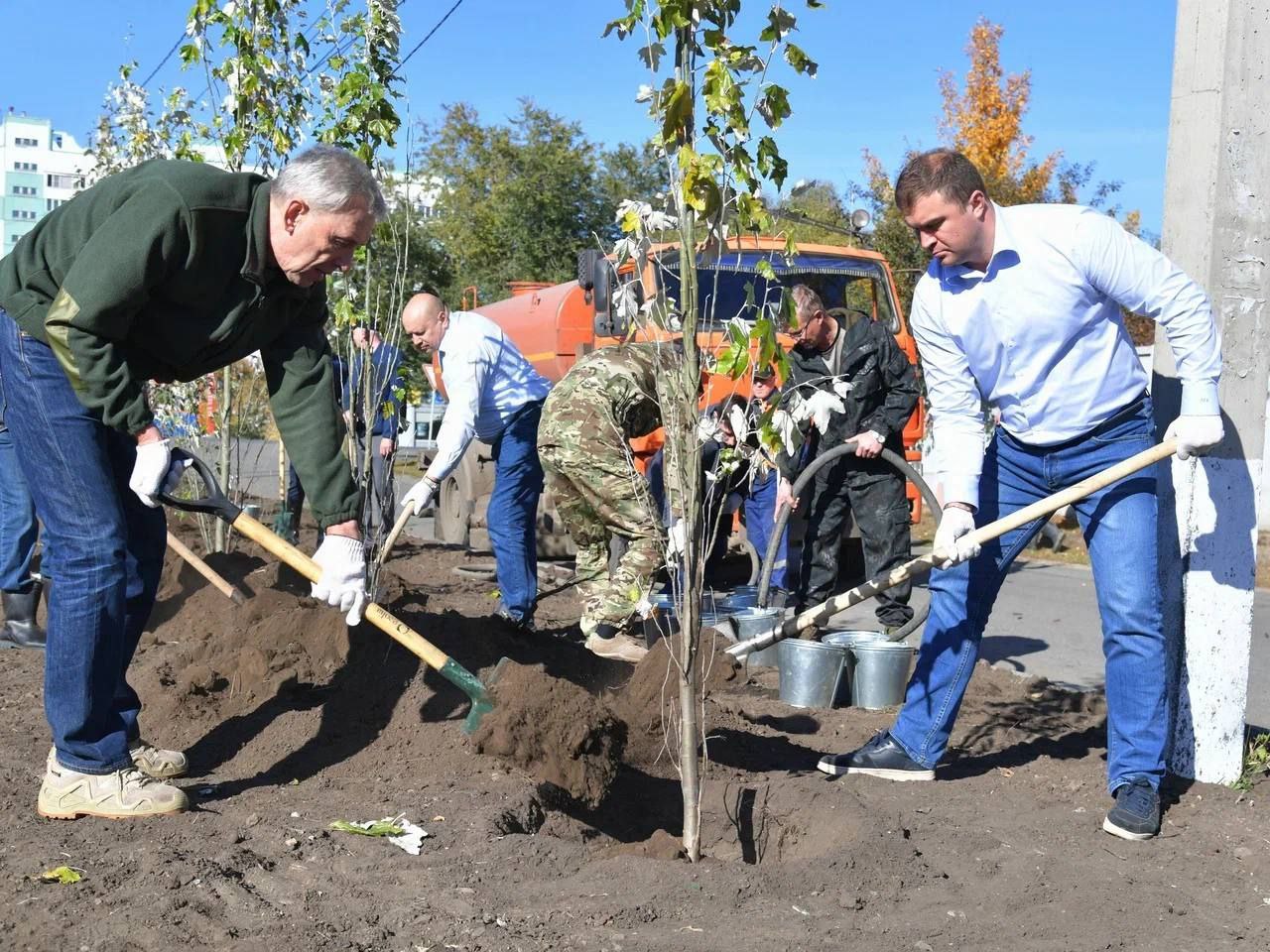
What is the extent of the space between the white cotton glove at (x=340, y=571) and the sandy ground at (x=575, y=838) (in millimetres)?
590

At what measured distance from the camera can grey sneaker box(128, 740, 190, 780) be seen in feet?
13.1

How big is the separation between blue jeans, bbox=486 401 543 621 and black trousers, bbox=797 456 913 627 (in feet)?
6.14

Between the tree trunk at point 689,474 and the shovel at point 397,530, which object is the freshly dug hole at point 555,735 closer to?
the tree trunk at point 689,474

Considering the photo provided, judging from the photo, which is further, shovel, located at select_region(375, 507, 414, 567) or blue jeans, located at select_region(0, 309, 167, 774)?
shovel, located at select_region(375, 507, 414, 567)

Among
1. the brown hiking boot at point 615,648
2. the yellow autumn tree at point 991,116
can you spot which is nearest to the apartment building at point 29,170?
the yellow autumn tree at point 991,116

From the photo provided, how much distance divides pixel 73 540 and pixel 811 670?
3033mm

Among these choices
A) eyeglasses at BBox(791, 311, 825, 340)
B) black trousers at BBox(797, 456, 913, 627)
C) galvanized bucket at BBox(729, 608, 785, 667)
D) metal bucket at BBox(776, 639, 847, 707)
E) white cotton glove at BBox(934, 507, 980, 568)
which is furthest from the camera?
black trousers at BBox(797, 456, 913, 627)

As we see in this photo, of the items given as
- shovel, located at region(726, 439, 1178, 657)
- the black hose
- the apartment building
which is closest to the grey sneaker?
shovel, located at region(726, 439, 1178, 657)

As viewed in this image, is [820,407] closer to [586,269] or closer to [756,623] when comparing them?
[756,623]

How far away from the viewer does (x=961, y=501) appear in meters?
4.03

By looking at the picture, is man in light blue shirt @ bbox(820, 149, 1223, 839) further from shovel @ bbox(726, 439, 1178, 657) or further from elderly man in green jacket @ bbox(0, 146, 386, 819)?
elderly man in green jacket @ bbox(0, 146, 386, 819)

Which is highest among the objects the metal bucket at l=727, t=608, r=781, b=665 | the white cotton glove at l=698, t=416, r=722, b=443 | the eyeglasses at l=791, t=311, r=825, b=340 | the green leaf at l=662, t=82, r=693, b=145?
the green leaf at l=662, t=82, r=693, b=145

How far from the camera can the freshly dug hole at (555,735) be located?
378 cm

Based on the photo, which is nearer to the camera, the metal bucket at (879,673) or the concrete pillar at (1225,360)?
the concrete pillar at (1225,360)
